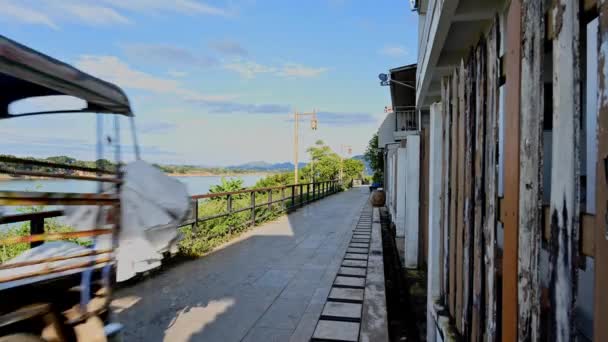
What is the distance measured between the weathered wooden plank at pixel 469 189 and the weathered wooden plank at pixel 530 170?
0.71 m

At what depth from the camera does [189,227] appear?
682 cm

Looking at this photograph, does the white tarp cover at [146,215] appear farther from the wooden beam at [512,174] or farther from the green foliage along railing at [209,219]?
the wooden beam at [512,174]

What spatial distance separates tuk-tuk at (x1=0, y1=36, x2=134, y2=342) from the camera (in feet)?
6.33

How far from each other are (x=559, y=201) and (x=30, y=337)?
247 centimetres

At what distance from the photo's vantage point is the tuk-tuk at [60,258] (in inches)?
76.0

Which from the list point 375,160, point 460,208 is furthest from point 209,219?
point 375,160

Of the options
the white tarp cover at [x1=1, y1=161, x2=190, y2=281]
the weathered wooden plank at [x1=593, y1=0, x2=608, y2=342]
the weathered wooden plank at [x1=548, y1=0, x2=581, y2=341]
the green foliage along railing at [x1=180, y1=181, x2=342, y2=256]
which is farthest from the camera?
the green foliage along railing at [x1=180, y1=181, x2=342, y2=256]

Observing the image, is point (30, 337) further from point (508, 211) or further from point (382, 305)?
point (382, 305)

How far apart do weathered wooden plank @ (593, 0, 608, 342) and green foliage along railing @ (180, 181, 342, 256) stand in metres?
5.44

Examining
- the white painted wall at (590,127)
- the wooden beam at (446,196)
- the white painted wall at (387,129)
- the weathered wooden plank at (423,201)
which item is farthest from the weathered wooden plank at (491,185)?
the white painted wall at (387,129)

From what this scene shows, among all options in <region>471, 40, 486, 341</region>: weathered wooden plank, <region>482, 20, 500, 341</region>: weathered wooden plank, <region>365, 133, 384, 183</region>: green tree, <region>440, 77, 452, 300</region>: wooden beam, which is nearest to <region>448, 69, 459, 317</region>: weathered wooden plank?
<region>440, 77, 452, 300</region>: wooden beam

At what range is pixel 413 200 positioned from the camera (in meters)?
5.22

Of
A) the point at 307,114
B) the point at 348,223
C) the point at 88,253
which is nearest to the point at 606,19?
the point at 88,253

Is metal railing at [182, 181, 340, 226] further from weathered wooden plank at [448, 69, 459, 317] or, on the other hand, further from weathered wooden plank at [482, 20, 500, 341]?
weathered wooden plank at [482, 20, 500, 341]
